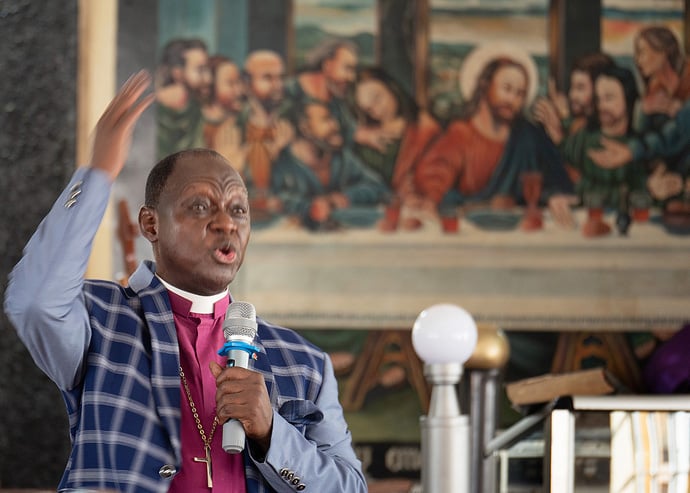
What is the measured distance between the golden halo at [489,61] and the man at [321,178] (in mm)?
745

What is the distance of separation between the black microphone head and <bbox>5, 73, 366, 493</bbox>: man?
0.30 ft

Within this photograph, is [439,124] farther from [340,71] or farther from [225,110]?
[225,110]

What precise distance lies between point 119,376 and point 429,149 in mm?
4118

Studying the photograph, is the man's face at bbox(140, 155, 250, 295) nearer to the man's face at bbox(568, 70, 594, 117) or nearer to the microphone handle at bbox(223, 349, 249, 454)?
the microphone handle at bbox(223, 349, 249, 454)

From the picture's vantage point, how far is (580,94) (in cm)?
632

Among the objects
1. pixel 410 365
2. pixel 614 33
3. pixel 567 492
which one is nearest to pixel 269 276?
pixel 410 365

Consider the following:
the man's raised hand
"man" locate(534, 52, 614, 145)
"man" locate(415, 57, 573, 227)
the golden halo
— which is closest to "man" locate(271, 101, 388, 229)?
"man" locate(415, 57, 573, 227)

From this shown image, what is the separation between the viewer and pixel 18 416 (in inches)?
239

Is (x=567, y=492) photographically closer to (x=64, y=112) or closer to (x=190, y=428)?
(x=190, y=428)

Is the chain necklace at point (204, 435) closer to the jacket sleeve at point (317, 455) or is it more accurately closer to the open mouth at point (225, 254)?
the jacket sleeve at point (317, 455)

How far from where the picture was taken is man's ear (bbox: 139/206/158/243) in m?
2.64

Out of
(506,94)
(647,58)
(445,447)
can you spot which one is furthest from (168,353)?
(647,58)

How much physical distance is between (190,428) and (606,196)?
4314mm

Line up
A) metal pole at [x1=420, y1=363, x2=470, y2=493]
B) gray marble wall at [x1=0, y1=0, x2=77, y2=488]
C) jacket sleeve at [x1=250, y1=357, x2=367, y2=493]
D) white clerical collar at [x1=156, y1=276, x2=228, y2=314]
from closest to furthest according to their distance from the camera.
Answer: jacket sleeve at [x1=250, y1=357, x2=367, y2=493] < white clerical collar at [x1=156, y1=276, x2=228, y2=314] < metal pole at [x1=420, y1=363, x2=470, y2=493] < gray marble wall at [x1=0, y1=0, x2=77, y2=488]
